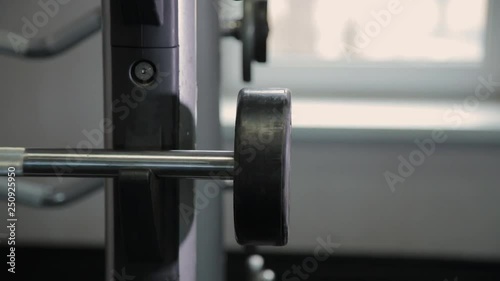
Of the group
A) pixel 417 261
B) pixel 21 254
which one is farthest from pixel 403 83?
pixel 21 254

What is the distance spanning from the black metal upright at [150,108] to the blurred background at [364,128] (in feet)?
4.20

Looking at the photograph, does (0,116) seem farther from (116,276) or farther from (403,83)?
(116,276)

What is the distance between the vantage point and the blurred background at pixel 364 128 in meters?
1.93

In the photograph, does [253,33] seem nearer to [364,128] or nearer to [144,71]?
[144,71]

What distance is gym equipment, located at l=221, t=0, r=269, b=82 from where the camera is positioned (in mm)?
897

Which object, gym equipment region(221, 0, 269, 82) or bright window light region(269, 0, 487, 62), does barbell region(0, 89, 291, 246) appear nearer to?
gym equipment region(221, 0, 269, 82)

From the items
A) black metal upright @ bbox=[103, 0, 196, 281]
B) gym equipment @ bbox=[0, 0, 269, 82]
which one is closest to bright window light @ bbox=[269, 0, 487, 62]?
gym equipment @ bbox=[0, 0, 269, 82]

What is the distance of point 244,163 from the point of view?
0.54 metres

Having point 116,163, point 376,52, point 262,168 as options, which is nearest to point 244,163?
point 262,168

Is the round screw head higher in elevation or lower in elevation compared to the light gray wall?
higher

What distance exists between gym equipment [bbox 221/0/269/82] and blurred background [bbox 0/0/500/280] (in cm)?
102

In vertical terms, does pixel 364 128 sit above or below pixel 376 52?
A: below

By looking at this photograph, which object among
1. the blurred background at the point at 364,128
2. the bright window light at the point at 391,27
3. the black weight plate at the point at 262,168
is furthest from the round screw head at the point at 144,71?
the bright window light at the point at 391,27

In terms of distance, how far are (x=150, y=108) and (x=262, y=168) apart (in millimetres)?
165
